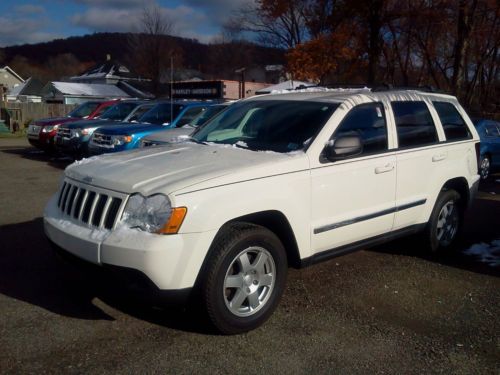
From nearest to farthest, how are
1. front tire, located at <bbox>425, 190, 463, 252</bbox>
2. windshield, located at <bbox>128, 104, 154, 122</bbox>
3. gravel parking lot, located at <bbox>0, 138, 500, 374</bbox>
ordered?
gravel parking lot, located at <bbox>0, 138, 500, 374</bbox>, front tire, located at <bbox>425, 190, 463, 252</bbox>, windshield, located at <bbox>128, 104, 154, 122</bbox>

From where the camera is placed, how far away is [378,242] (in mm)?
4723

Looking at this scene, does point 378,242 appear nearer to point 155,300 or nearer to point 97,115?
point 155,300

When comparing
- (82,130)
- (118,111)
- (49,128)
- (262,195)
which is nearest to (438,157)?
(262,195)

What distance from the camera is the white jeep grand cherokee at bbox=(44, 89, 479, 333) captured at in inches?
131

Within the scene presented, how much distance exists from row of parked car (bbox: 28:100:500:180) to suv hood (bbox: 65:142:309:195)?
5.25 metres

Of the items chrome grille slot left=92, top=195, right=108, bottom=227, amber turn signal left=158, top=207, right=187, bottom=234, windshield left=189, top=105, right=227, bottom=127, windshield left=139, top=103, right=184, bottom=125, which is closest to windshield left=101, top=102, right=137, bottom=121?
windshield left=139, top=103, right=184, bottom=125

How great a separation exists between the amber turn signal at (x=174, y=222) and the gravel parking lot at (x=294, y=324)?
51 cm

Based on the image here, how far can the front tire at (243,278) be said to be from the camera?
343cm

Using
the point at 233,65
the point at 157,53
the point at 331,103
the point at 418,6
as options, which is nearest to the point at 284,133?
the point at 331,103

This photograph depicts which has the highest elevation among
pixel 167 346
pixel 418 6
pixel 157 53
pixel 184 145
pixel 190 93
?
pixel 157 53

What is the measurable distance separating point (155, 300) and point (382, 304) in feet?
6.69

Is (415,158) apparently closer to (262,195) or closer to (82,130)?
(262,195)

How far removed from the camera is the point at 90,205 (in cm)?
364

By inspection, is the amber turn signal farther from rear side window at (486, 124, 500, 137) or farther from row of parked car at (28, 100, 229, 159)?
rear side window at (486, 124, 500, 137)
